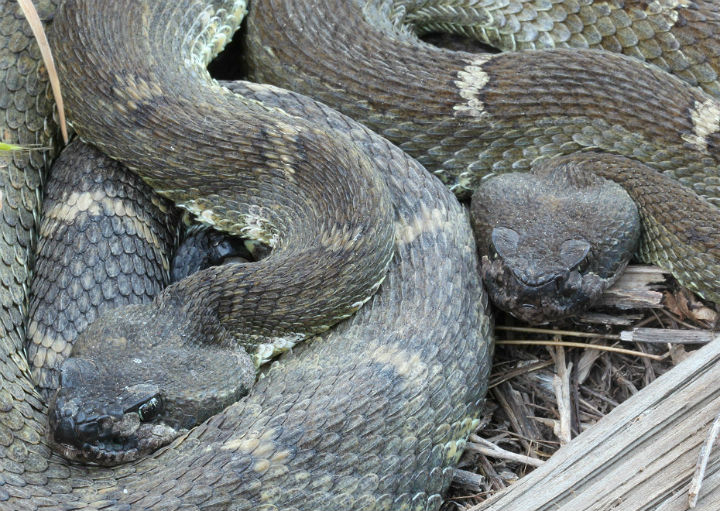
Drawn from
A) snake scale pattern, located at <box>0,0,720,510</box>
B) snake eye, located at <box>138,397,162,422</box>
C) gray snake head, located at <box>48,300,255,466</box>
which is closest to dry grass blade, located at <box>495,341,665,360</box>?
snake scale pattern, located at <box>0,0,720,510</box>

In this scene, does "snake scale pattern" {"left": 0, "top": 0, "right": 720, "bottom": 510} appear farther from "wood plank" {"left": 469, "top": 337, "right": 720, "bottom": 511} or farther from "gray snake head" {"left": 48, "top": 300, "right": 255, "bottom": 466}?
"wood plank" {"left": 469, "top": 337, "right": 720, "bottom": 511}

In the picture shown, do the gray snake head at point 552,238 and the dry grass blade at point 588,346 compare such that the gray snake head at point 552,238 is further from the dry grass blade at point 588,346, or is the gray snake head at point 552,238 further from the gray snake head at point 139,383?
the gray snake head at point 139,383

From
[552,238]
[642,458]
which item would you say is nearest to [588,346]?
[552,238]

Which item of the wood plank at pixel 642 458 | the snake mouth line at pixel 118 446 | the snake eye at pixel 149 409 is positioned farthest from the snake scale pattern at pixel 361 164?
the wood plank at pixel 642 458

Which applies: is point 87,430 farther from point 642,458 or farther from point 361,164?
point 642,458

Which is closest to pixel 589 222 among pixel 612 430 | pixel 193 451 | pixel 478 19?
pixel 612 430

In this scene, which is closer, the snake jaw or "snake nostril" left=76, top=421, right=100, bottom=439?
"snake nostril" left=76, top=421, right=100, bottom=439
